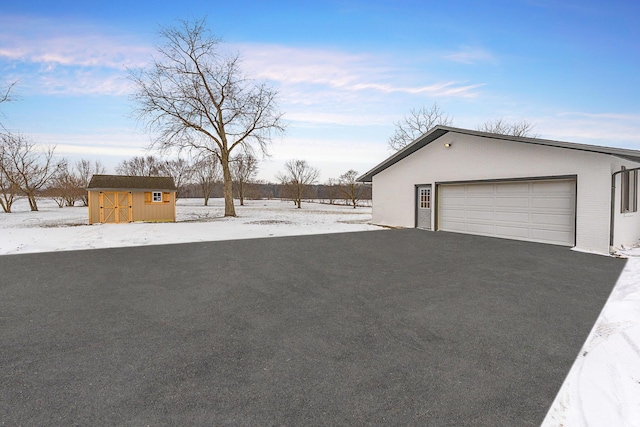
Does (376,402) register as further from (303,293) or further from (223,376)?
(303,293)

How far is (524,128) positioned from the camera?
34000mm

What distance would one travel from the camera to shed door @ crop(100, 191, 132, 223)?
17281 mm

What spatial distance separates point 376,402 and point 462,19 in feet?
44.9

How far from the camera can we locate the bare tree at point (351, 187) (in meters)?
39.9

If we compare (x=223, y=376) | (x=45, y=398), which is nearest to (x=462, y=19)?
(x=223, y=376)

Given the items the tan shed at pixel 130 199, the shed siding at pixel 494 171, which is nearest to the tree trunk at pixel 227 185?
the tan shed at pixel 130 199

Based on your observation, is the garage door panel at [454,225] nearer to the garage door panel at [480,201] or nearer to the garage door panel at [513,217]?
the garage door panel at [480,201]

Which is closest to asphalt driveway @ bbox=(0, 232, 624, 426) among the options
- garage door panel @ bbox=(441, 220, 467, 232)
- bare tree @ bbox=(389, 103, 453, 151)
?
garage door panel @ bbox=(441, 220, 467, 232)

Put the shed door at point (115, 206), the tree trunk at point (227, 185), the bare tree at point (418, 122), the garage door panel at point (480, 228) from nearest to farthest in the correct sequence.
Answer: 1. the garage door panel at point (480, 228)
2. the shed door at point (115, 206)
3. the tree trunk at point (227, 185)
4. the bare tree at point (418, 122)

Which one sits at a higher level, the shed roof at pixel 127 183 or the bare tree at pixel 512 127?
the bare tree at pixel 512 127

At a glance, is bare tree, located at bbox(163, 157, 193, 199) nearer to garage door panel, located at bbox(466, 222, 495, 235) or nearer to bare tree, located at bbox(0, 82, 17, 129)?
bare tree, located at bbox(0, 82, 17, 129)

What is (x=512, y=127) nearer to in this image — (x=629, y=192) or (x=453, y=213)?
(x=453, y=213)

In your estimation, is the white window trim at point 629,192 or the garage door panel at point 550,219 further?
the garage door panel at point 550,219

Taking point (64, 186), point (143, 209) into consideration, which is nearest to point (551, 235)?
point (143, 209)
